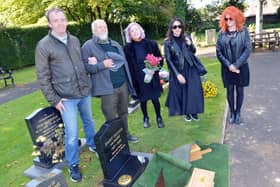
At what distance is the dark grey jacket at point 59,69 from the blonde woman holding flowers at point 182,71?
174 centimetres

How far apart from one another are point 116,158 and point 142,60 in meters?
1.71

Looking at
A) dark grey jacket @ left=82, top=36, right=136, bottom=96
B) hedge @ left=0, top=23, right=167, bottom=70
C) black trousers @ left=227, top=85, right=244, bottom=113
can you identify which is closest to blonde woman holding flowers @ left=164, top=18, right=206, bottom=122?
black trousers @ left=227, top=85, right=244, bottom=113

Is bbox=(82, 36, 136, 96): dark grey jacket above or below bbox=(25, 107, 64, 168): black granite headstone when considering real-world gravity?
above

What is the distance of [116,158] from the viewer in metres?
3.33

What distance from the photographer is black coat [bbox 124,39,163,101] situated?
4355 mm

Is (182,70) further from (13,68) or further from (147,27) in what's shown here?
(147,27)

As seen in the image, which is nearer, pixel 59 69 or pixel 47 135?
pixel 59 69

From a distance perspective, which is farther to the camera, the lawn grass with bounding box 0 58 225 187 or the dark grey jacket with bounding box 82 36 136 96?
the lawn grass with bounding box 0 58 225 187

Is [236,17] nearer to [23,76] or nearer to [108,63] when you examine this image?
[108,63]

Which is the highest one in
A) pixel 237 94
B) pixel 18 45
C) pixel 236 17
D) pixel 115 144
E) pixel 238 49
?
pixel 236 17

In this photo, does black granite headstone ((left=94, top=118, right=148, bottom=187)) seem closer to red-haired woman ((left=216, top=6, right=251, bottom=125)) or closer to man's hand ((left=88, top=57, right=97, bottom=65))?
man's hand ((left=88, top=57, right=97, bottom=65))

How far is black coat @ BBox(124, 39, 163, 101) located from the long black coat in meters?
0.26

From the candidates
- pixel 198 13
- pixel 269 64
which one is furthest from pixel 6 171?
pixel 198 13

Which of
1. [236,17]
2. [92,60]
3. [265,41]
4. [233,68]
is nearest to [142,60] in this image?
[92,60]
